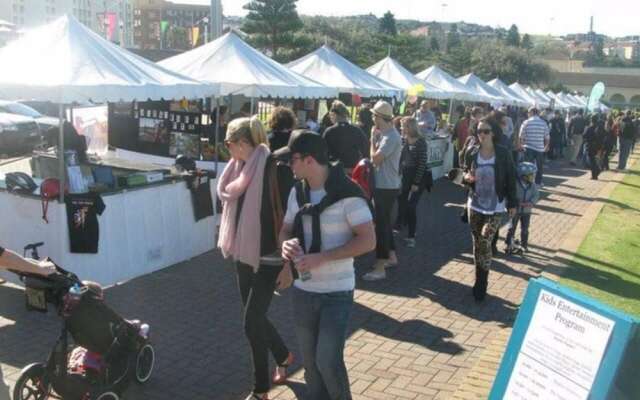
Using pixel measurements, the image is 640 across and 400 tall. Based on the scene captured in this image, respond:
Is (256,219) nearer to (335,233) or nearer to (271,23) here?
(335,233)

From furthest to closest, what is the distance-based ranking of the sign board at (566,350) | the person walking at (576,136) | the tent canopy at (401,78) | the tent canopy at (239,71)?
the person walking at (576,136)
the tent canopy at (401,78)
the tent canopy at (239,71)
the sign board at (566,350)

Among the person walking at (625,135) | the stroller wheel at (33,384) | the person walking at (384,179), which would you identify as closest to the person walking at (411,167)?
the person walking at (384,179)

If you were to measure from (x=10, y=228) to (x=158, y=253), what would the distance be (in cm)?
161

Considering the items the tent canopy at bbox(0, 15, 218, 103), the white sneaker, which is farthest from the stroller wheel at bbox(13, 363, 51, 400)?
the white sneaker

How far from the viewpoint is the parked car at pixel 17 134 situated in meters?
19.5

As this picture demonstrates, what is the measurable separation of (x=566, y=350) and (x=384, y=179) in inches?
181

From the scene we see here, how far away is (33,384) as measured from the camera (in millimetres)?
4227

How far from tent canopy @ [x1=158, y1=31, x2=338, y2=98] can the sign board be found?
24.8 feet

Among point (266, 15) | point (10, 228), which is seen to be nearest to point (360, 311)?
point (10, 228)

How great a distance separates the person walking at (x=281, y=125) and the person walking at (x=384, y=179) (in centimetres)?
157

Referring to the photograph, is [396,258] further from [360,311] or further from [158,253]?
[158,253]

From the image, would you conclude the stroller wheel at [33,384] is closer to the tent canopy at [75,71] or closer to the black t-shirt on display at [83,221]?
the black t-shirt on display at [83,221]

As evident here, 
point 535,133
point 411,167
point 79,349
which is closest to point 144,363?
point 79,349

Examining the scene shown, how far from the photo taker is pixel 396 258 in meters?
8.66
